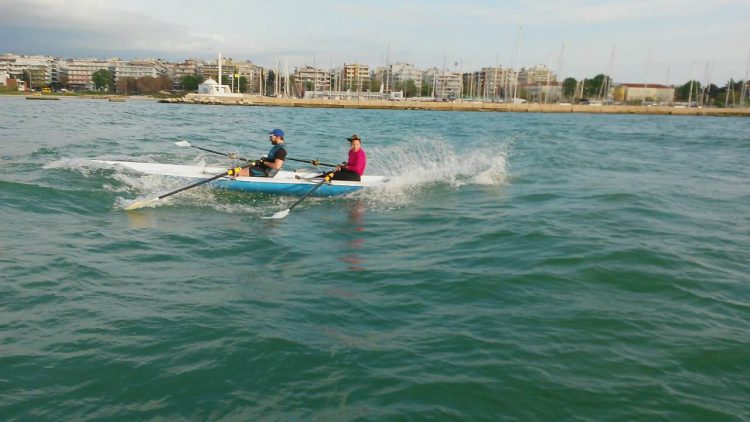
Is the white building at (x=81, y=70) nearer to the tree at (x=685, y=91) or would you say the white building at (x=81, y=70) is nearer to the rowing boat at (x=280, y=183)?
the tree at (x=685, y=91)

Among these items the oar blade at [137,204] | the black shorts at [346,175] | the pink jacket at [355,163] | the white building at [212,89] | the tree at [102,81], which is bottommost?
the oar blade at [137,204]

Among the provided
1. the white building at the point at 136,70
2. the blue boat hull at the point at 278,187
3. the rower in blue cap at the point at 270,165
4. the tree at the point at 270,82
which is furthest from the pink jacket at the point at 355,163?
the white building at the point at 136,70

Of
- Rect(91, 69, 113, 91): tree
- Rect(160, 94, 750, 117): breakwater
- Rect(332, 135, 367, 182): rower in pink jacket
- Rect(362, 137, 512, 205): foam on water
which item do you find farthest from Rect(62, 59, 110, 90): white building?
Rect(332, 135, 367, 182): rower in pink jacket

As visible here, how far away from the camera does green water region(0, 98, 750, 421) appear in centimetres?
454

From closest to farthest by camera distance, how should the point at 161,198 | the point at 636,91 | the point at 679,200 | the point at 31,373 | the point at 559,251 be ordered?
1. the point at 31,373
2. the point at 559,251
3. the point at 161,198
4. the point at 679,200
5. the point at 636,91

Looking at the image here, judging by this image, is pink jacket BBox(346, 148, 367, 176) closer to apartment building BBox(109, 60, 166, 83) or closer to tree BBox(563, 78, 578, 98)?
tree BBox(563, 78, 578, 98)

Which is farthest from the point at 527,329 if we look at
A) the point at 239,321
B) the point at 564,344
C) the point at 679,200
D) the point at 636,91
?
the point at 636,91

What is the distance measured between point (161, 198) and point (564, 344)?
833 centimetres

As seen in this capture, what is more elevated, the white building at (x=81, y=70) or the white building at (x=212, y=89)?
the white building at (x=81, y=70)

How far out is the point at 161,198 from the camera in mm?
10992

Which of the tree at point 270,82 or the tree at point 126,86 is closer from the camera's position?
the tree at point 270,82

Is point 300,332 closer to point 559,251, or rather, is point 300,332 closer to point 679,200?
point 559,251

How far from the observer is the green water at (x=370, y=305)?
14.9ft

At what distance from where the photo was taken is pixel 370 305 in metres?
6.43
